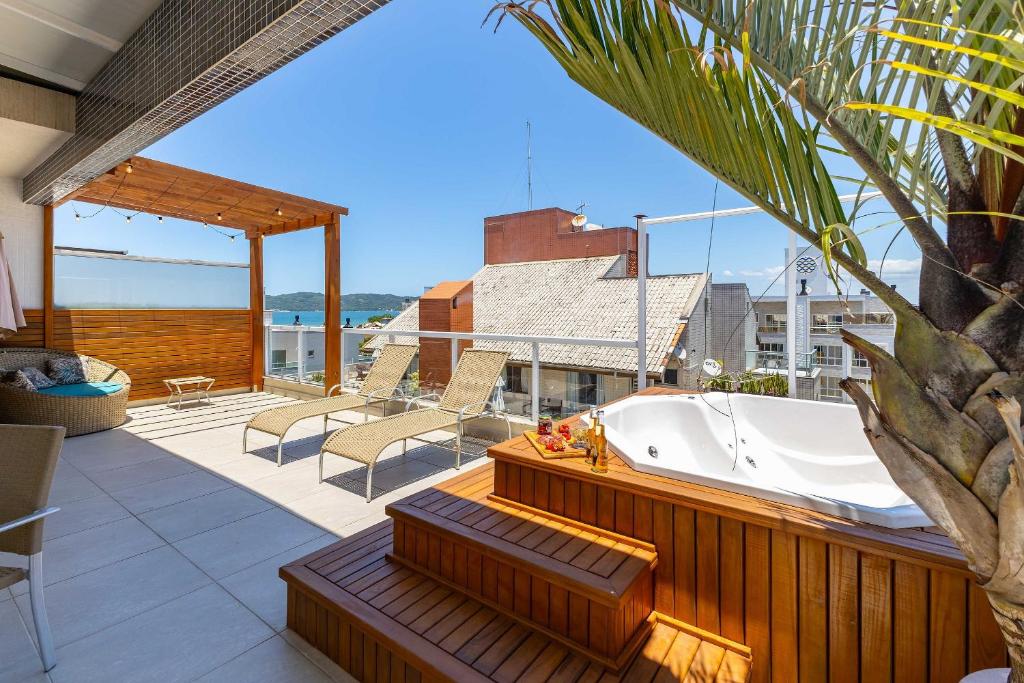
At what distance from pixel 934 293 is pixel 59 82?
18.7 ft

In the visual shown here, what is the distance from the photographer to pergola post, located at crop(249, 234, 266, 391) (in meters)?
7.32

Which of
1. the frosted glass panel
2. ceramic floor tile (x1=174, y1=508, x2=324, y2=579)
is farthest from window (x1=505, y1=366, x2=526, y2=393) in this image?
the frosted glass panel

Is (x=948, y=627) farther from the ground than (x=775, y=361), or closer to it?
closer to it

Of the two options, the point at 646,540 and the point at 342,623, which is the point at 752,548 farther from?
the point at 342,623

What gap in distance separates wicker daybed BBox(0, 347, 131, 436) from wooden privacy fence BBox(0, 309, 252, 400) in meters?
0.33

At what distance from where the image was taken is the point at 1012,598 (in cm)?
93

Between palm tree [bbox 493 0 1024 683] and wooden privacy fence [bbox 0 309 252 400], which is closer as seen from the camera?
palm tree [bbox 493 0 1024 683]

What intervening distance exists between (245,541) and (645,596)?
89.7 inches

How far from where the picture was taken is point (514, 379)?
15.3 feet

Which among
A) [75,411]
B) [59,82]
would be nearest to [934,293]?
[59,82]

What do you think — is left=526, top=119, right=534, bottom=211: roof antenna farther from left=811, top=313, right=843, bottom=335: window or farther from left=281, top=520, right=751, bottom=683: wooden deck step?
left=281, top=520, right=751, bottom=683: wooden deck step

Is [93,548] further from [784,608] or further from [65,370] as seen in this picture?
[65,370]

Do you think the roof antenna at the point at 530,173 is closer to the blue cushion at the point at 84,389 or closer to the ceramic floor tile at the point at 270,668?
the blue cushion at the point at 84,389

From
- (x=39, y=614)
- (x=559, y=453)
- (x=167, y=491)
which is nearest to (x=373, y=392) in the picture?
(x=167, y=491)
